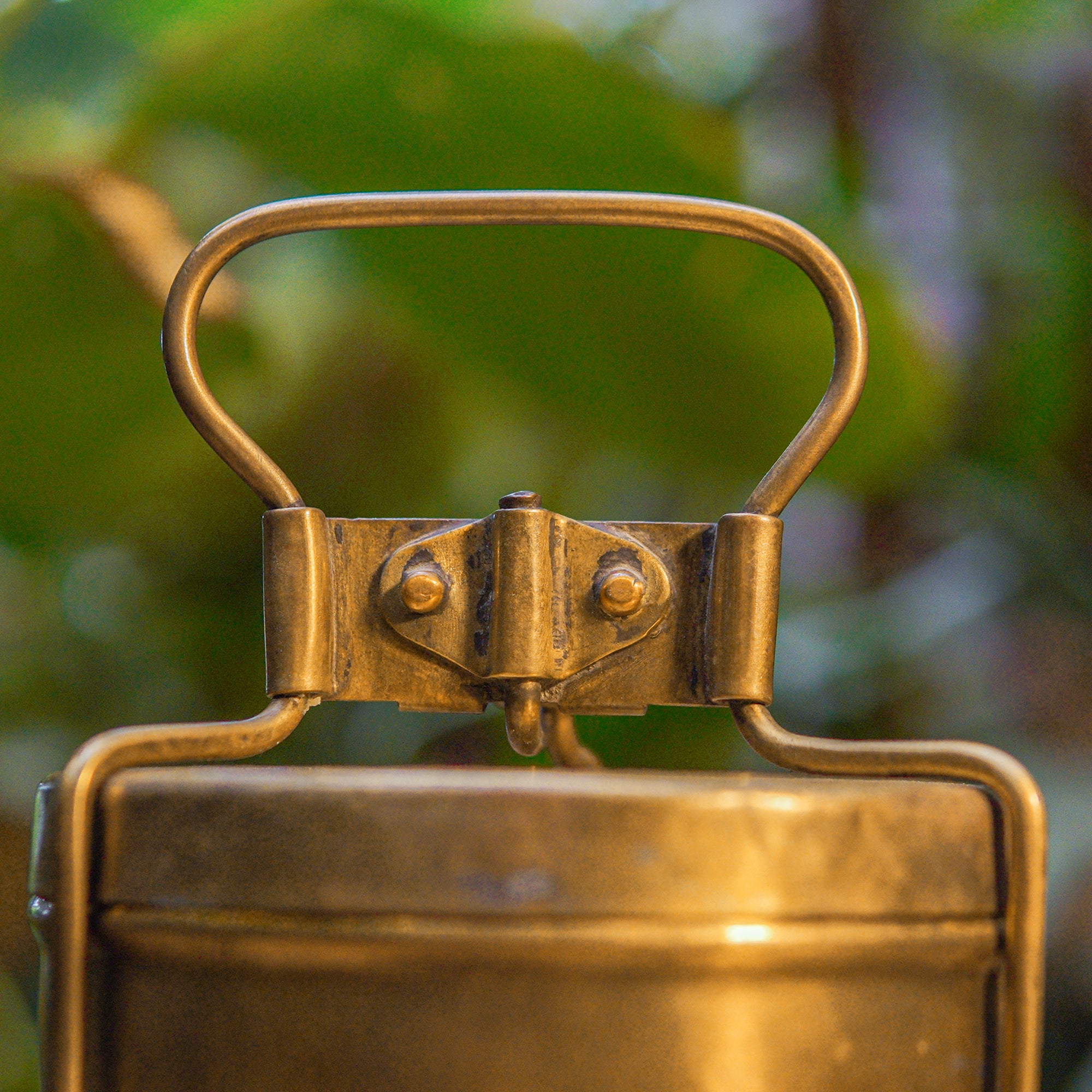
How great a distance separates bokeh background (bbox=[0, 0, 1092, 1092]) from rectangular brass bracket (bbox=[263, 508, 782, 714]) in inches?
13.0

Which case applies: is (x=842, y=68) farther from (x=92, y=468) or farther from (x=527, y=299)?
(x=92, y=468)

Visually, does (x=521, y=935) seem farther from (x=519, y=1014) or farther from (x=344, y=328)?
(x=344, y=328)

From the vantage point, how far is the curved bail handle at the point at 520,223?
34 cm

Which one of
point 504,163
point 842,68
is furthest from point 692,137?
point 842,68

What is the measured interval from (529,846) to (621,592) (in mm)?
109

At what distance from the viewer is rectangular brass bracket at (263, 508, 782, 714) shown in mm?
339

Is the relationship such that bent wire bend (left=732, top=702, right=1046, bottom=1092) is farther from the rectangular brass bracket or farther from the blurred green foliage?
the blurred green foliage

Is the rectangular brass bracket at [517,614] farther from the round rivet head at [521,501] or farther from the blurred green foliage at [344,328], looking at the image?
the blurred green foliage at [344,328]

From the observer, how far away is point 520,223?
340 mm

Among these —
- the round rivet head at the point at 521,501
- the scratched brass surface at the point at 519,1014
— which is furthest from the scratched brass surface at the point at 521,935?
the round rivet head at the point at 521,501

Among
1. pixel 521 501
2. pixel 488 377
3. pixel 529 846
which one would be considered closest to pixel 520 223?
pixel 521 501

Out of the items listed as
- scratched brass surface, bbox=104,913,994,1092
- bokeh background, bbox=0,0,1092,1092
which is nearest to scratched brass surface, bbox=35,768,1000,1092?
scratched brass surface, bbox=104,913,994,1092

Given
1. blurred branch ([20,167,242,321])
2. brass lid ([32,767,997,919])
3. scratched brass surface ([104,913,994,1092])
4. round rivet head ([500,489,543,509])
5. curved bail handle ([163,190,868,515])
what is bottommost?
scratched brass surface ([104,913,994,1092])

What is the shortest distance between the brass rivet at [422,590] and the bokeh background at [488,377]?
347mm
